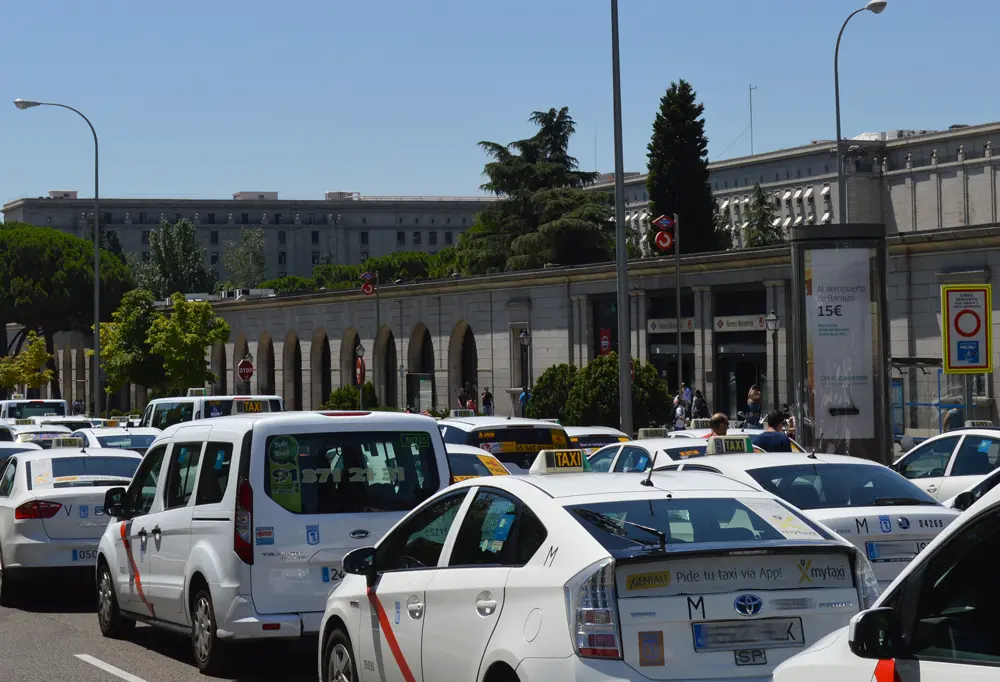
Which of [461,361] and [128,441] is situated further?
[461,361]

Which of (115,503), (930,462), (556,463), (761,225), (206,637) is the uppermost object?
(761,225)

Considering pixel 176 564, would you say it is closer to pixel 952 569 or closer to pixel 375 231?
pixel 952 569

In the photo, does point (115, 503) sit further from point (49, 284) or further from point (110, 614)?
point (49, 284)

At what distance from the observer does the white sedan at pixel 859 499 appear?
33.3 ft

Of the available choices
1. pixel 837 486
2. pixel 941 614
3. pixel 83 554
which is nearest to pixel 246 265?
pixel 83 554

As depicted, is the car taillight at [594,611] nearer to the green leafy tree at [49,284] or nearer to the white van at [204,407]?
the white van at [204,407]

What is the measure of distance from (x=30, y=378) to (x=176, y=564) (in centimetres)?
6838

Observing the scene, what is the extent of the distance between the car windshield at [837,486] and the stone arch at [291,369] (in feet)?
196

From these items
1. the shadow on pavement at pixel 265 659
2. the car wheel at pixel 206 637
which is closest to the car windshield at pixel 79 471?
the shadow on pavement at pixel 265 659

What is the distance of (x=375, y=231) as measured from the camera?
182 m

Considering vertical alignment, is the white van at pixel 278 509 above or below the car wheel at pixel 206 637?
above

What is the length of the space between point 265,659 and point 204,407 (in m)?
16.9

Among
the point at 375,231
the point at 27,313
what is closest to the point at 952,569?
the point at 27,313

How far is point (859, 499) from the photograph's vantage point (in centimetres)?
1071
